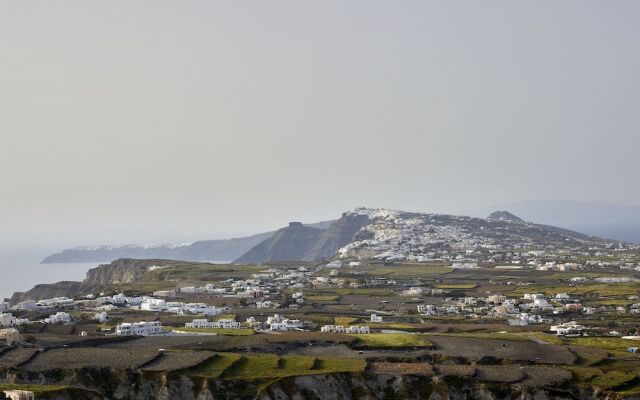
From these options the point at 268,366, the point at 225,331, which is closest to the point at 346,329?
the point at 225,331

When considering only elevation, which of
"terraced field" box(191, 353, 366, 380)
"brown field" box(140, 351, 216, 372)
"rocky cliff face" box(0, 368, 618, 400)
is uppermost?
"brown field" box(140, 351, 216, 372)

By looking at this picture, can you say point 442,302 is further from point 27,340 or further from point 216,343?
point 27,340

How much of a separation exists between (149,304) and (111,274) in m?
70.4

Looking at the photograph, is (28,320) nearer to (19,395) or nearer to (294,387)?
(294,387)

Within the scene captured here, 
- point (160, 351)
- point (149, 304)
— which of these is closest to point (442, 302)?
point (149, 304)

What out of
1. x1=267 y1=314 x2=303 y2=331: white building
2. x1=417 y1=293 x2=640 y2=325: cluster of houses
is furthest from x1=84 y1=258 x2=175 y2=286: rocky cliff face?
x1=267 y1=314 x2=303 y2=331: white building

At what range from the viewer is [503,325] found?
90.8 metres

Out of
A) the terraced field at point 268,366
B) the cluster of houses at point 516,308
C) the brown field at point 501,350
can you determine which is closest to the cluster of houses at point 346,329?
the brown field at point 501,350

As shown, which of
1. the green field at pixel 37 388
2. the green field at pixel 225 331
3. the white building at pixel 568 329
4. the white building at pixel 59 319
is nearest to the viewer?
the green field at pixel 37 388

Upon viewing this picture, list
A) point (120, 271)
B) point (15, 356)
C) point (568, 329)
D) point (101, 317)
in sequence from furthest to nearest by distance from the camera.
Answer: point (120, 271)
point (101, 317)
point (568, 329)
point (15, 356)

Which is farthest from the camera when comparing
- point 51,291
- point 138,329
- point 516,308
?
point 51,291

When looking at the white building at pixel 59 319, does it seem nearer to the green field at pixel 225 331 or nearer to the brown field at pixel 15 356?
the green field at pixel 225 331

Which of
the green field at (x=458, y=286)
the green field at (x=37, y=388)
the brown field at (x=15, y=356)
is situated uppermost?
the green field at (x=458, y=286)

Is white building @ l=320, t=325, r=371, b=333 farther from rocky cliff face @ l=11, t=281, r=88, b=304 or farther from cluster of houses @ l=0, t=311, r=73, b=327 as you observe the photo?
rocky cliff face @ l=11, t=281, r=88, b=304
